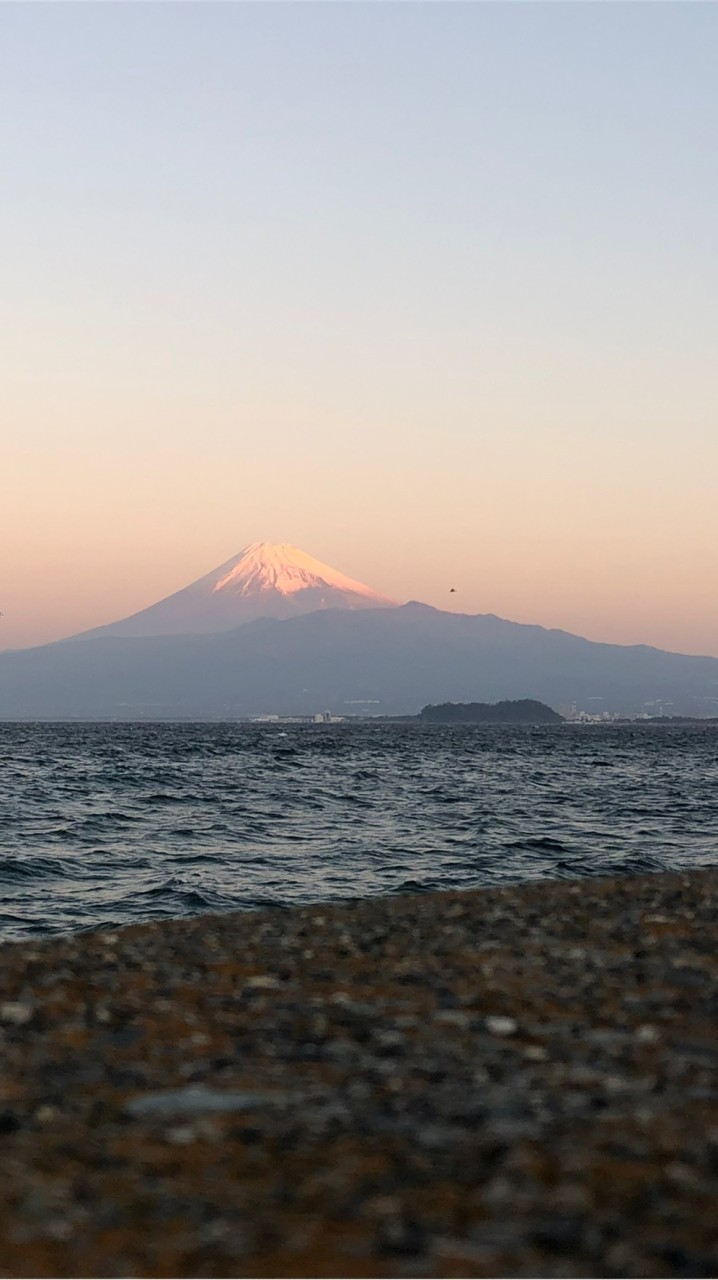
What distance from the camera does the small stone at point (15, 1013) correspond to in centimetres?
1116

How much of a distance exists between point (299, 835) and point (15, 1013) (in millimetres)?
30353

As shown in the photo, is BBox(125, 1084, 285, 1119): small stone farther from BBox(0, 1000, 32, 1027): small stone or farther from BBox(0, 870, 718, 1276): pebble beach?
BBox(0, 1000, 32, 1027): small stone

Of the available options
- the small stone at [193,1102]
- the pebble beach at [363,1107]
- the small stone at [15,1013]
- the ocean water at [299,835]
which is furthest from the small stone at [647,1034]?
the ocean water at [299,835]

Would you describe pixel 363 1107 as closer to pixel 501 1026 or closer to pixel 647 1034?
pixel 501 1026

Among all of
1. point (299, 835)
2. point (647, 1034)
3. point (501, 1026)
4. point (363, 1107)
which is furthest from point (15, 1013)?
point (299, 835)

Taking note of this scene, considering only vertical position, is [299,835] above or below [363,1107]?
below

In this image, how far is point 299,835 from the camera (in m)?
41.5

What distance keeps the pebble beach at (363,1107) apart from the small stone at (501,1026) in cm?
3

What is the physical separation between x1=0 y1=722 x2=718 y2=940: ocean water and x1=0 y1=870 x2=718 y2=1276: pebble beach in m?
12.8

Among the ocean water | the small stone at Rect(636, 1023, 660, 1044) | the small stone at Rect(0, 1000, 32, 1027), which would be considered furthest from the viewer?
the ocean water

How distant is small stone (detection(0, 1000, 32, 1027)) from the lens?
11164mm

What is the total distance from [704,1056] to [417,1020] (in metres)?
2.58

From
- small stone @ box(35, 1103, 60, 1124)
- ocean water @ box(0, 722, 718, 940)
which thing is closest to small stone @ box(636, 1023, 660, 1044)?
small stone @ box(35, 1103, 60, 1124)

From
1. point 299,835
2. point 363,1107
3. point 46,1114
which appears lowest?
point 299,835
